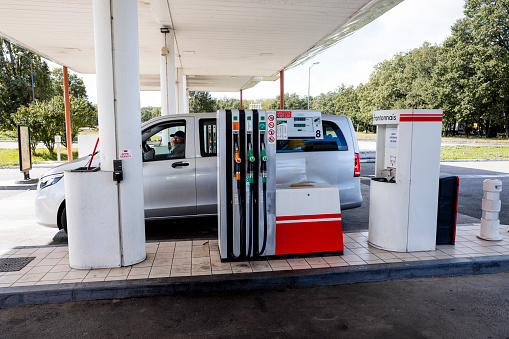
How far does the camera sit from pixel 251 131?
4723mm

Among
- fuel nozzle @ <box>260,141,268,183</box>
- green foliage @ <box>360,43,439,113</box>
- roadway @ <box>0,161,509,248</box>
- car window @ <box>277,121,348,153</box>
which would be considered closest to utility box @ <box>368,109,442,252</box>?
car window @ <box>277,121,348,153</box>

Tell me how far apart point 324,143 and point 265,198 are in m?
2.08

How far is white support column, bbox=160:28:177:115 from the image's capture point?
10.8m

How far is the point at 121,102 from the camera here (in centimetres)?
450

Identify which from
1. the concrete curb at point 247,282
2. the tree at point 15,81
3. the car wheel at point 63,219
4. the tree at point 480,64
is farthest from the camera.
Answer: the tree at point 480,64

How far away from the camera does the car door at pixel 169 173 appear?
6.12 meters

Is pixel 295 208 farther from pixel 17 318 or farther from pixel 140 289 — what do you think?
pixel 17 318

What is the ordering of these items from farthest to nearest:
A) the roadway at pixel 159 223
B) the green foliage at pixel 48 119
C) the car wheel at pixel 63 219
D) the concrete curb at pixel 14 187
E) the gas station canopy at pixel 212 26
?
the green foliage at pixel 48 119 → the concrete curb at pixel 14 187 → the gas station canopy at pixel 212 26 → the roadway at pixel 159 223 → the car wheel at pixel 63 219

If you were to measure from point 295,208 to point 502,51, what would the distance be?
170 feet

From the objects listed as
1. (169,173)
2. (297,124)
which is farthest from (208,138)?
(297,124)

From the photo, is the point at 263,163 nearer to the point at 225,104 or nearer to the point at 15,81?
the point at 15,81

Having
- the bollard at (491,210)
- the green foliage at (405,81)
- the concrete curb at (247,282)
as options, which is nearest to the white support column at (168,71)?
the concrete curb at (247,282)

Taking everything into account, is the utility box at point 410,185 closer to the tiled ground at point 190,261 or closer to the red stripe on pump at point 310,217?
the tiled ground at point 190,261

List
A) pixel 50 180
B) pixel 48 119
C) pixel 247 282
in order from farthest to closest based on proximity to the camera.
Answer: pixel 48 119 < pixel 50 180 < pixel 247 282
